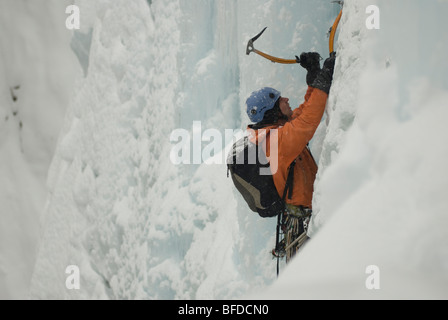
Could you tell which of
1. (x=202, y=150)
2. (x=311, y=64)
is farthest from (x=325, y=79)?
(x=202, y=150)

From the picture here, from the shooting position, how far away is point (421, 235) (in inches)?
37.4

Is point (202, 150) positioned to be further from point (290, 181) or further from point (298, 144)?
point (298, 144)

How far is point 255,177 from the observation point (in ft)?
6.32

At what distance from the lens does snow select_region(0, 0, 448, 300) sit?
3.42 ft

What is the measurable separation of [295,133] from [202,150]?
1572 mm

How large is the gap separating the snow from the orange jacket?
0.10 metres

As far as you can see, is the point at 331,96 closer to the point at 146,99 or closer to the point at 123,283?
the point at 146,99

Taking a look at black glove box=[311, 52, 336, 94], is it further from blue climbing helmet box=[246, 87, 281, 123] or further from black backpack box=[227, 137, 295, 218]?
black backpack box=[227, 137, 295, 218]

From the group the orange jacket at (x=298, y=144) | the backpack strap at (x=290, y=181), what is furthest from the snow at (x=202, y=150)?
the backpack strap at (x=290, y=181)

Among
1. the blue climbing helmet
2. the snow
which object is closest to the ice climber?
the blue climbing helmet

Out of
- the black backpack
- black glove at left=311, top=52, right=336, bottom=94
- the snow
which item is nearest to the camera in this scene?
the snow

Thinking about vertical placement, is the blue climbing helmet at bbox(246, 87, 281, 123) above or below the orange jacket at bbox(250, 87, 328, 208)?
above

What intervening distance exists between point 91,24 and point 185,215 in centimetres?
271

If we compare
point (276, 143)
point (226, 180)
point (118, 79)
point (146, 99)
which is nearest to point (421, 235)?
point (276, 143)
